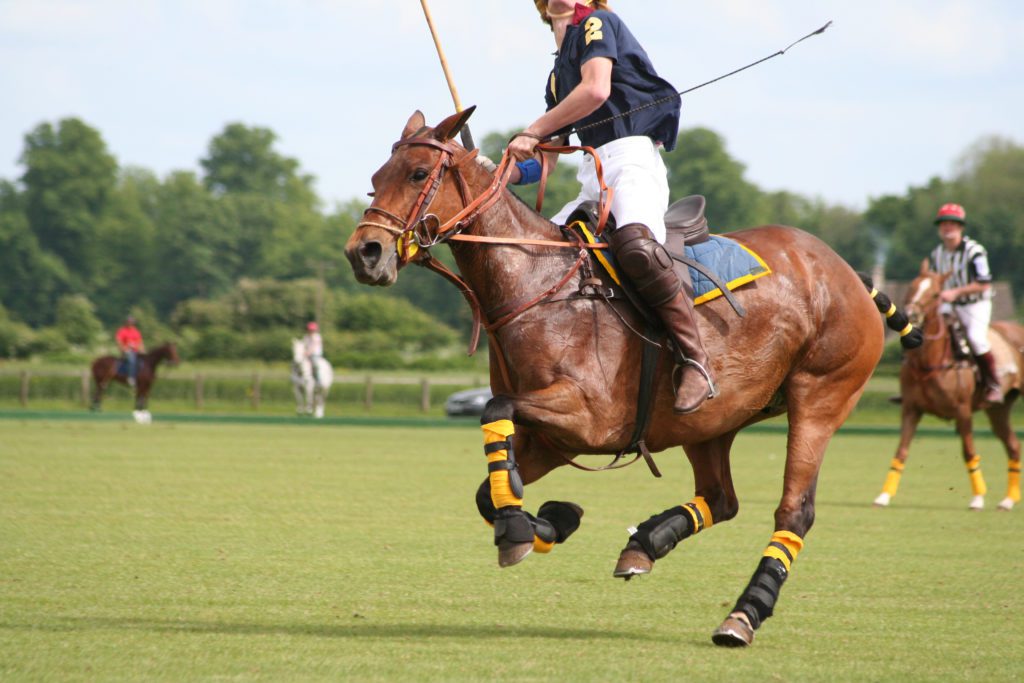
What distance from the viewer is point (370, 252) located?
230 inches

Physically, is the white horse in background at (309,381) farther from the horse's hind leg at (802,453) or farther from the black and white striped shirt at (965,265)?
the horse's hind leg at (802,453)

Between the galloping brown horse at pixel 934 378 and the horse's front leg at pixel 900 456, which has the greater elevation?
the galloping brown horse at pixel 934 378

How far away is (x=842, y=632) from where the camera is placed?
678cm

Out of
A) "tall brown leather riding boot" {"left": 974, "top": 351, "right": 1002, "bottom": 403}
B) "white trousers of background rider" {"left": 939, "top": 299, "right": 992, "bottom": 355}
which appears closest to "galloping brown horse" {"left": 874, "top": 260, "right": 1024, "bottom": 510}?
"tall brown leather riding boot" {"left": 974, "top": 351, "right": 1002, "bottom": 403}

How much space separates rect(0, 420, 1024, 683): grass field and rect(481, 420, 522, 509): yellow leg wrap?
686 mm

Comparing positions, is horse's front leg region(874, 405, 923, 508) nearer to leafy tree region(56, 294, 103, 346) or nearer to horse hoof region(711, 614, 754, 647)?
horse hoof region(711, 614, 754, 647)

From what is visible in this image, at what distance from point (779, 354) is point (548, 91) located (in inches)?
71.5

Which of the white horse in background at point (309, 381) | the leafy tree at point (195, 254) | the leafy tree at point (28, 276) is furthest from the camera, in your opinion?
the leafy tree at point (195, 254)

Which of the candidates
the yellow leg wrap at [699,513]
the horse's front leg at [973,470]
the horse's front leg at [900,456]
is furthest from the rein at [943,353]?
the yellow leg wrap at [699,513]

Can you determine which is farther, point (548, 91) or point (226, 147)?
point (226, 147)

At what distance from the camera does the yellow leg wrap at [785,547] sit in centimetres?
671

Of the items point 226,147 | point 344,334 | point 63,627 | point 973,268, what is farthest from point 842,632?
point 226,147

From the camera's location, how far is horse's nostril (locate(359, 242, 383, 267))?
582 cm

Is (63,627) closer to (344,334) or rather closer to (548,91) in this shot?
(548,91)
